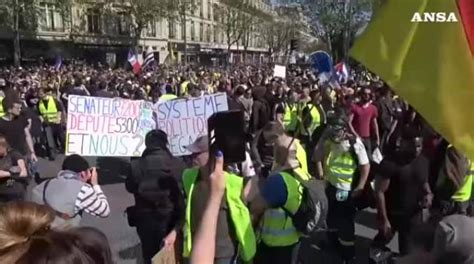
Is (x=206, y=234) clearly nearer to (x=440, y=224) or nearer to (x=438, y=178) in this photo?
(x=440, y=224)

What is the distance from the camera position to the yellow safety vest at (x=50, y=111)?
42.0 feet

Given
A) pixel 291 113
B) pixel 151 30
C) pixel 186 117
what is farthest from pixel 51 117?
pixel 151 30

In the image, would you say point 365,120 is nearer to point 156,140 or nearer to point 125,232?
point 125,232

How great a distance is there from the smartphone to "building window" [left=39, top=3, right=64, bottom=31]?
56.5 meters

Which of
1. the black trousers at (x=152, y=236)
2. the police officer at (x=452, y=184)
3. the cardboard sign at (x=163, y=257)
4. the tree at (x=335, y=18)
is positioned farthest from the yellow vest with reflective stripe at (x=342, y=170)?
the tree at (x=335, y=18)

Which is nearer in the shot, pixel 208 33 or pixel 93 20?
pixel 93 20

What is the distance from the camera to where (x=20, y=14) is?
160ft

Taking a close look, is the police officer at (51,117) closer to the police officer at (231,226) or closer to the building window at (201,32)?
the police officer at (231,226)

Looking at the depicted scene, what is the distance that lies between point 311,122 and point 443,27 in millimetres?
7772

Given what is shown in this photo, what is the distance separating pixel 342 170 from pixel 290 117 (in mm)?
5137

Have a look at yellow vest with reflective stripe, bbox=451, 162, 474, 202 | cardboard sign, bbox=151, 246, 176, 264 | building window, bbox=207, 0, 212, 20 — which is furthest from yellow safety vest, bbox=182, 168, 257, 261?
building window, bbox=207, 0, 212, 20

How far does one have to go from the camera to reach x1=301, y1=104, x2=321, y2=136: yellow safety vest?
1029 cm

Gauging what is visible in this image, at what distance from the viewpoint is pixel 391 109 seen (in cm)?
1130

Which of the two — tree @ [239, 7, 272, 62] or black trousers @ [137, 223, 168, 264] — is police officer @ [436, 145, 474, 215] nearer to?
black trousers @ [137, 223, 168, 264]
